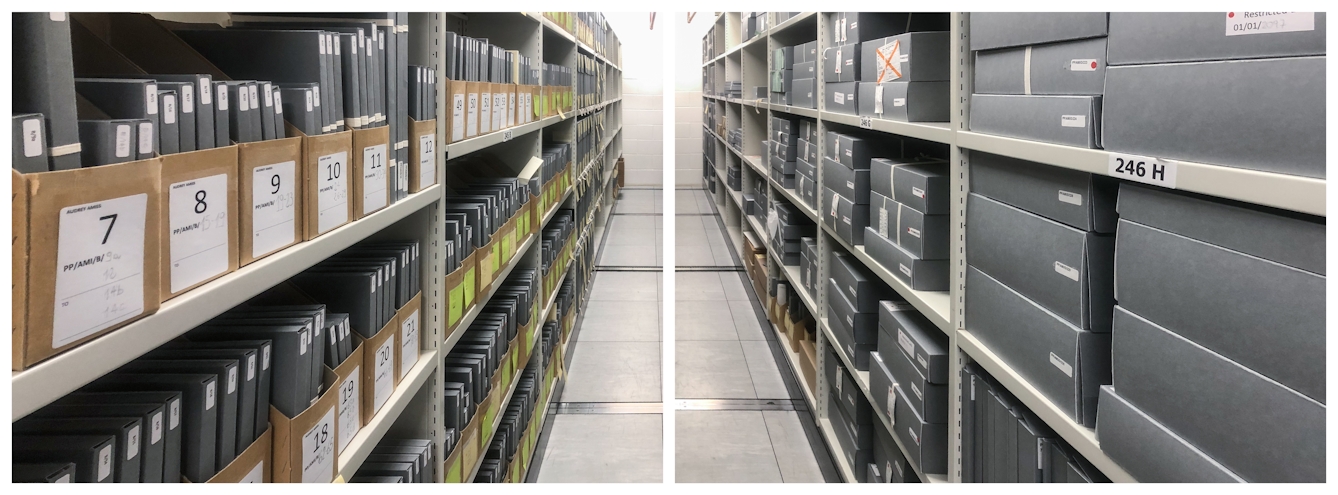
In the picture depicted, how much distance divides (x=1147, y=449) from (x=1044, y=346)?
287 mm

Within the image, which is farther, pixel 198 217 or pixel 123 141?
pixel 198 217

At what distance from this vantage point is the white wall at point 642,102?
32.2 feet

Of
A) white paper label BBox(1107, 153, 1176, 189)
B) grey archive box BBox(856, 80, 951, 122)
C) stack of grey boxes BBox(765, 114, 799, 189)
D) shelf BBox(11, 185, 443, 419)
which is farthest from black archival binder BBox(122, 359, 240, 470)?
stack of grey boxes BBox(765, 114, 799, 189)

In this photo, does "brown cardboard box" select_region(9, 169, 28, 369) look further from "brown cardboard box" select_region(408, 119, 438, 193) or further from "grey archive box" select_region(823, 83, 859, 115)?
"grey archive box" select_region(823, 83, 859, 115)

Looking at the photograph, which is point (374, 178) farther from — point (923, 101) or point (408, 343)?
point (923, 101)

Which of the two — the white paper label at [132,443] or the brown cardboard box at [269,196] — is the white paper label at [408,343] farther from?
the white paper label at [132,443]

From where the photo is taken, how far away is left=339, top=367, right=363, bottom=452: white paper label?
3.92ft

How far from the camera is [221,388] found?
90 centimetres

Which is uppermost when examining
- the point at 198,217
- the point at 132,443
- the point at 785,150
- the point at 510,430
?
the point at 785,150

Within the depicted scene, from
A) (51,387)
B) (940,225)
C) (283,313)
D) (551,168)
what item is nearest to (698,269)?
(551,168)

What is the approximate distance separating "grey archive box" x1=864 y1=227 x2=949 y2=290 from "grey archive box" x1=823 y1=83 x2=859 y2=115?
0.56 meters

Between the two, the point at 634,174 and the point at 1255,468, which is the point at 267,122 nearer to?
the point at 1255,468

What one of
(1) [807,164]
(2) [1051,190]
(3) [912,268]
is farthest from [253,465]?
(1) [807,164]

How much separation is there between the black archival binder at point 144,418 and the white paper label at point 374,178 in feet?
1.58
